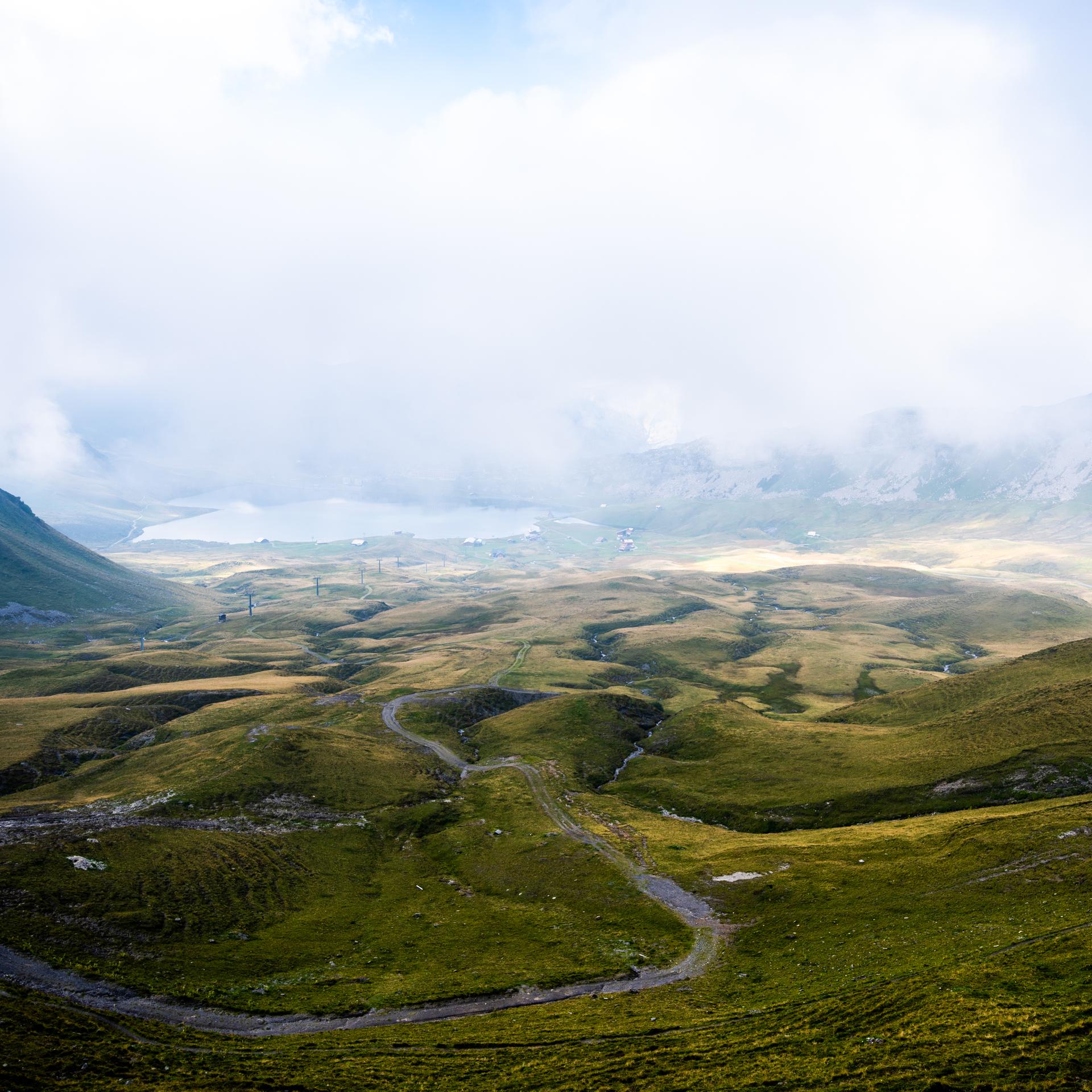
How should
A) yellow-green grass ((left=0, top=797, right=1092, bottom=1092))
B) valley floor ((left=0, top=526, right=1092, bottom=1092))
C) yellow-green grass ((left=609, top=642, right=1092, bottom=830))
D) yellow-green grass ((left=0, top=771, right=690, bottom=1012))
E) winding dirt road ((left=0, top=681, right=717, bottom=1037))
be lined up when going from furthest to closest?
yellow-green grass ((left=609, top=642, right=1092, bottom=830)) → yellow-green grass ((left=0, top=771, right=690, bottom=1012)) → winding dirt road ((left=0, top=681, right=717, bottom=1037)) → valley floor ((left=0, top=526, right=1092, bottom=1092)) → yellow-green grass ((left=0, top=797, right=1092, bottom=1092))

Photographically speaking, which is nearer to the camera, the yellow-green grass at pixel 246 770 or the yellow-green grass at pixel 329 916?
the yellow-green grass at pixel 329 916

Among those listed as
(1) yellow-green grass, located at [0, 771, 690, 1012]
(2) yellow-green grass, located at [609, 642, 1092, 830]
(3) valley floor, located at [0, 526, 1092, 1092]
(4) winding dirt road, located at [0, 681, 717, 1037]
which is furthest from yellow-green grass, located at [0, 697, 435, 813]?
(4) winding dirt road, located at [0, 681, 717, 1037]

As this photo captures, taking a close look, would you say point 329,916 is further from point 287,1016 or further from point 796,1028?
point 796,1028

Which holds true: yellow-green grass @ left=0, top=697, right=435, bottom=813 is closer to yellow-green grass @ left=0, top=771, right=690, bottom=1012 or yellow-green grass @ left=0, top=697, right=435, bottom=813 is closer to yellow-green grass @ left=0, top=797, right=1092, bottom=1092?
yellow-green grass @ left=0, top=771, right=690, bottom=1012

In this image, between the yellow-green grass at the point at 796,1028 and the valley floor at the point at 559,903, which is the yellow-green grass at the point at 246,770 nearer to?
the valley floor at the point at 559,903

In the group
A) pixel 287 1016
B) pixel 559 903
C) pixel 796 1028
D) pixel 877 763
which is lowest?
pixel 559 903

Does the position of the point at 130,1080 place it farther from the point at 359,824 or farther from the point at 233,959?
the point at 359,824

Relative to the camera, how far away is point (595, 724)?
18262 centimetres

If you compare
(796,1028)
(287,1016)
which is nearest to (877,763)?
(796,1028)

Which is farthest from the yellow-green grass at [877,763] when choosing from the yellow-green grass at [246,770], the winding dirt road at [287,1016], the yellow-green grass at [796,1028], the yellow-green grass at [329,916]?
the winding dirt road at [287,1016]

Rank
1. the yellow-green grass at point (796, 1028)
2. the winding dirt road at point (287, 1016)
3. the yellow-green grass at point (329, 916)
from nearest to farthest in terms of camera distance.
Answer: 1. the yellow-green grass at point (796, 1028)
2. the winding dirt road at point (287, 1016)
3. the yellow-green grass at point (329, 916)

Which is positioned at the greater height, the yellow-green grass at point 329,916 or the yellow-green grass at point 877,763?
the yellow-green grass at point 877,763

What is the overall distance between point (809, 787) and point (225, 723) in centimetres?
14429

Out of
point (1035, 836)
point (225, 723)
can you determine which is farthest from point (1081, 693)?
point (225, 723)
